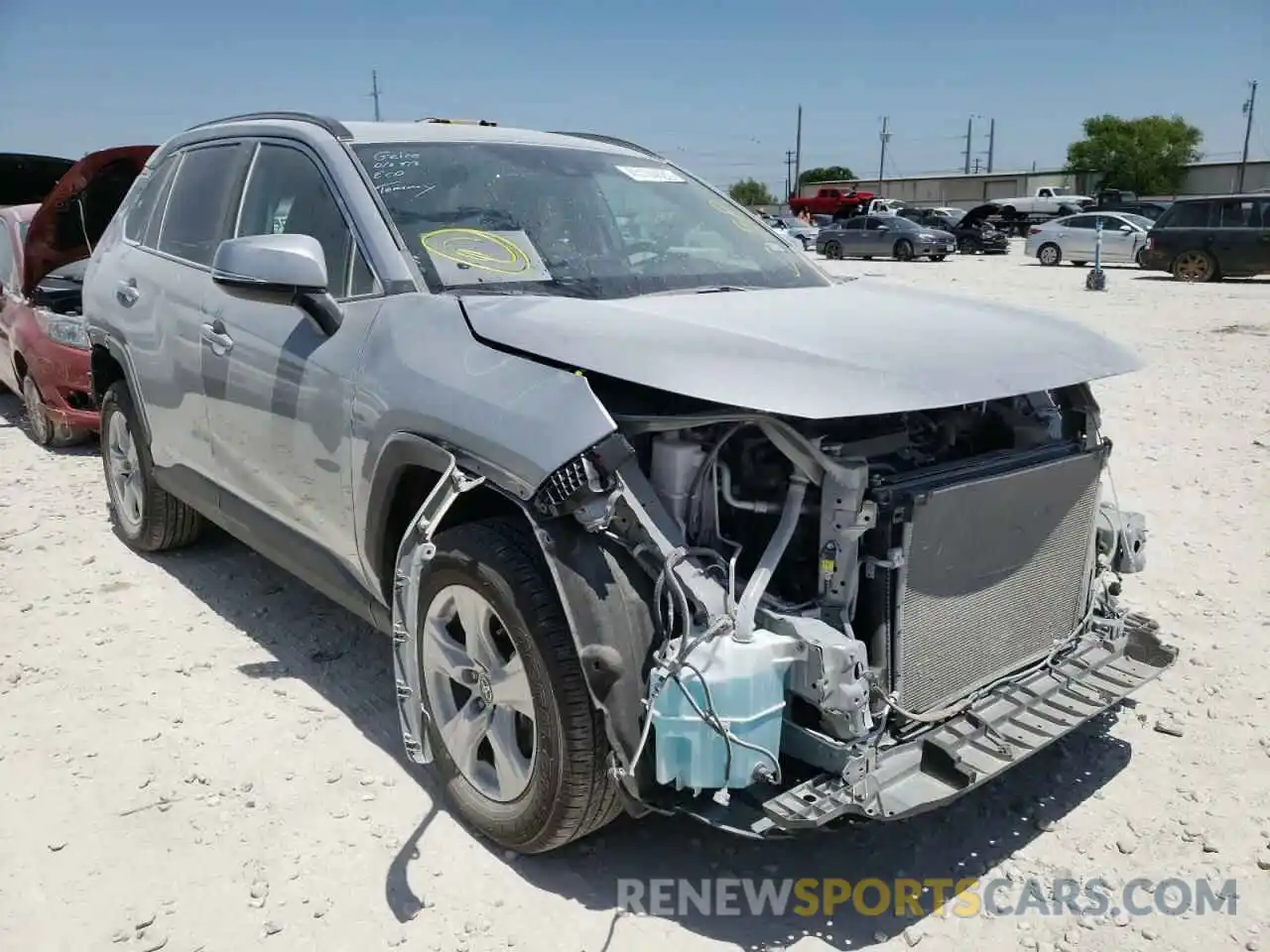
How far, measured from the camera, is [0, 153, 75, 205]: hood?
9.37 metres

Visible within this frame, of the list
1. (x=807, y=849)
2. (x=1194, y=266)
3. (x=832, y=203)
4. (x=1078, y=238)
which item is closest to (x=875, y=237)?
(x=1078, y=238)

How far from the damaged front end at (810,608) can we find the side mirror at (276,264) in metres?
0.91

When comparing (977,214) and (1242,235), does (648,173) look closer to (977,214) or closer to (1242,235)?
(1242,235)

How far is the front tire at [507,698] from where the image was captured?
2.50 metres

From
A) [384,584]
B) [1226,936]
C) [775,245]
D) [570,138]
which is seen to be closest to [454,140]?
[570,138]

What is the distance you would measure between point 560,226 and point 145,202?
2.53m

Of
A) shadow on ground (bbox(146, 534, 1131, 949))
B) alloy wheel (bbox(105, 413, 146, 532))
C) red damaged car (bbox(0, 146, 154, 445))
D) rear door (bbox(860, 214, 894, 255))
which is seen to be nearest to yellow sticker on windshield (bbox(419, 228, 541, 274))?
shadow on ground (bbox(146, 534, 1131, 949))

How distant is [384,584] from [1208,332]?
12222 mm

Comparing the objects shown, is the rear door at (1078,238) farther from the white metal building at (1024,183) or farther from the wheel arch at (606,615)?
the white metal building at (1024,183)

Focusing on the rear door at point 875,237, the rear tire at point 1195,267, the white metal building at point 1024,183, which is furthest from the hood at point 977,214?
the white metal building at point 1024,183

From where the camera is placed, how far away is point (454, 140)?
3.56 metres

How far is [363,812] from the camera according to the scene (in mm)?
3080

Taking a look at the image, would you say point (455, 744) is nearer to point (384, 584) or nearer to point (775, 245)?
point (384, 584)

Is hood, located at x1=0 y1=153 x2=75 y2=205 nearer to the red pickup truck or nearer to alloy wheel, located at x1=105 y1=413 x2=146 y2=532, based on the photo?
alloy wheel, located at x1=105 y1=413 x2=146 y2=532
